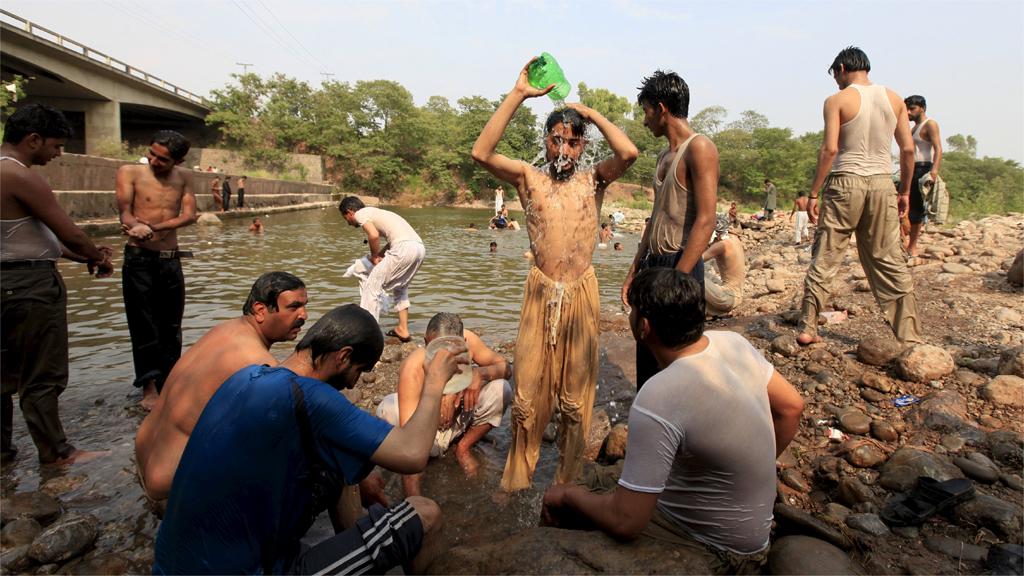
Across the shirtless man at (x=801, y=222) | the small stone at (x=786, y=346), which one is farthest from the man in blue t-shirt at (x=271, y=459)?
the shirtless man at (x=801, y=222)

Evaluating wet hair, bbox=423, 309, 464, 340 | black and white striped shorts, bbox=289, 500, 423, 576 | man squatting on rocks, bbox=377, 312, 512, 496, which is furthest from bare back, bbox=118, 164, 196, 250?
black and white striped shorts, bbox=289, 500, 423, 576

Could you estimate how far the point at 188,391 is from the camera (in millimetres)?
2080

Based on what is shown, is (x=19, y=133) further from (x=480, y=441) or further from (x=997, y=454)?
(x=997, y=454)

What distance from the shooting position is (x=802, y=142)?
142 ft

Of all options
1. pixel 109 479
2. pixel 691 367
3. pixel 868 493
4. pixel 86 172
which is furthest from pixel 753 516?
pixel 86 172

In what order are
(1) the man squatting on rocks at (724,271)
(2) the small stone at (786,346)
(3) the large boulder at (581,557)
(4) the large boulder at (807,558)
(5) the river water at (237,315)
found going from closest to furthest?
1. (3) the large boulder at (581,557)
2. (4) the large boulder at (807,558)
3. (5) the river water at (237,315)
4. (2) the small stone at (786,346)
5. (1) the man squatting on rocks at (724,271)

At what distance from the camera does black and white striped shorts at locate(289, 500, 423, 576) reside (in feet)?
6.36

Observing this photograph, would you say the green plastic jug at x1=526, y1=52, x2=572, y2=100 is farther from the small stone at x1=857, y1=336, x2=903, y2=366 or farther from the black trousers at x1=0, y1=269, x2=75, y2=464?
the black trousers at x1=0, y1=269, x2=75, y2=464

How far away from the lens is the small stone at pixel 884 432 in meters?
3.04

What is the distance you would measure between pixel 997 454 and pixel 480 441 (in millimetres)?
3078

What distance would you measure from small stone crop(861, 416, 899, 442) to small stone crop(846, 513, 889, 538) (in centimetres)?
86

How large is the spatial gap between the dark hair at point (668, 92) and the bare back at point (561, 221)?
1.92ft

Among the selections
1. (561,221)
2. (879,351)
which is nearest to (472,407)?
(561,221)

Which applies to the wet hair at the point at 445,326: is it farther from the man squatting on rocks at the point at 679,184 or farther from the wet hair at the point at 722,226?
the wet hair at the point at 722,226
